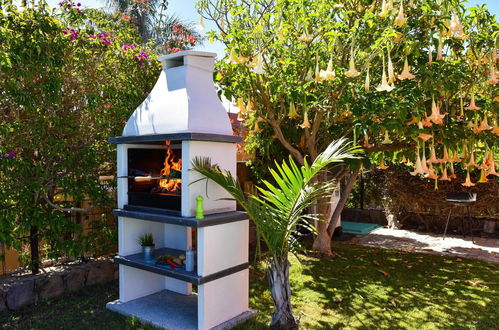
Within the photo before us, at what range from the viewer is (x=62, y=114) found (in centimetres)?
515

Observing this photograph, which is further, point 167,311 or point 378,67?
point 378,67

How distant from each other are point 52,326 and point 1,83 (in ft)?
8.93

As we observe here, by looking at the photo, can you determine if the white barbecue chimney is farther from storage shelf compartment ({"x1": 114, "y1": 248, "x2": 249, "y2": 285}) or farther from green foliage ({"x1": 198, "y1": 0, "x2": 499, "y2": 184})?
storage shelf compartment ({"x1": 114, "y1": 248, "x2": 249, "y2": 285})

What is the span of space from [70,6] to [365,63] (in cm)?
376

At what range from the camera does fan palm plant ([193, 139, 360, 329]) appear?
11.7ft

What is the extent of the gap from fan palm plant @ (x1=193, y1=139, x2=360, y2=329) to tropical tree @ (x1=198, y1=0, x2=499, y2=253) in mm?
1303

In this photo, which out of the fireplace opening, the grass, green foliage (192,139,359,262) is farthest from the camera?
the fireplace opening

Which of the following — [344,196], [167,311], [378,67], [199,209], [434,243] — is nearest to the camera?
[199,209]

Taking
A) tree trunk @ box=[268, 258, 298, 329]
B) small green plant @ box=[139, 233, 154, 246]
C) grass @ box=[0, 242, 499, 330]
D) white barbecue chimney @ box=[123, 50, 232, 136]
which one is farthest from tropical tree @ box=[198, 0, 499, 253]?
small green plant @ box=[139, 233, 154, 246]

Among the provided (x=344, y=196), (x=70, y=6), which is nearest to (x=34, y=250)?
(x=70, y=6)

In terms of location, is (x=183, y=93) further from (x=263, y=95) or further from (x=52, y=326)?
(x=52, y=326)

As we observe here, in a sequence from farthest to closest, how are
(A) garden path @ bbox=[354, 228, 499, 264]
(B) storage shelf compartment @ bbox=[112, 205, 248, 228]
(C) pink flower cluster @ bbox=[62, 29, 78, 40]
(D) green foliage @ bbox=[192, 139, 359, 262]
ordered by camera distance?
(A) garden path @ bbox=[354, 228, 499, 264], (C) pink flower cluster @ bbox=[62, 29, 78, 40], (B) storage shelf compartment @ bbox=[112, 205, 248, 228], (D) green foliage @ bbox=[192, 139, 359, 262]

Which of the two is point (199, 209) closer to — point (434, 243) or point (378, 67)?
point (378, 67)

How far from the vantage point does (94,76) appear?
5391mm
